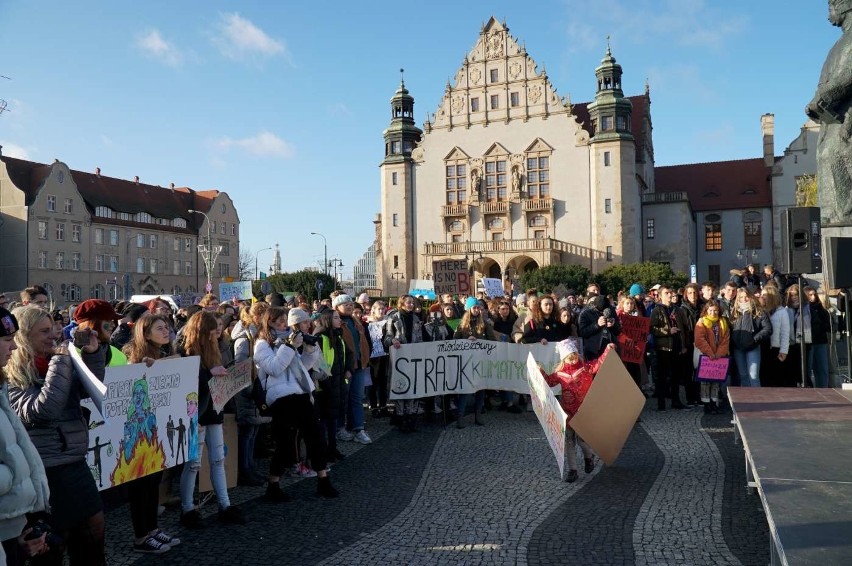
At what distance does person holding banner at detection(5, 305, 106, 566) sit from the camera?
149 inches

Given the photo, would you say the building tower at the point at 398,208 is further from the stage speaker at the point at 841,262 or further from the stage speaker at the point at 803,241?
the stage speaker at the point at 841,262

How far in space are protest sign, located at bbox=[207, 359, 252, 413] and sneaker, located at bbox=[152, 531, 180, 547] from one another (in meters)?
1.14

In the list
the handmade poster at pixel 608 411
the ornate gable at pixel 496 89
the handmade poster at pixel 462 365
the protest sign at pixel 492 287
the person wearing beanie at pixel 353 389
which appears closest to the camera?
the handmade poster at pixel 608 411

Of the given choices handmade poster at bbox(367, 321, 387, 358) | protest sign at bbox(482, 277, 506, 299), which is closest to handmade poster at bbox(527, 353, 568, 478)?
handmade poster at bbox(367, 321, 387, 358)

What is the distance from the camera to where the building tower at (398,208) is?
194 ft

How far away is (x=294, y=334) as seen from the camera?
6820 millimetres

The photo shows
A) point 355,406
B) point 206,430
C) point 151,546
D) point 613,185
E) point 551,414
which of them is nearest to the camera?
point 151,546

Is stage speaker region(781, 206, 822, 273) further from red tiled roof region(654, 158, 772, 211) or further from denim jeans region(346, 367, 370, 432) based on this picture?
red tiled roof region(654, 158, 772, 211)

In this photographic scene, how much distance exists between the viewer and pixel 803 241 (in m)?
7.59

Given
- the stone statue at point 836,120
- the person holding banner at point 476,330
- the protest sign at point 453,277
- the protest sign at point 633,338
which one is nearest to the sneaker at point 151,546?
the person holding banner at point 476,330

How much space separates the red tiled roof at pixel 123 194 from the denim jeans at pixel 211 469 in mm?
67299

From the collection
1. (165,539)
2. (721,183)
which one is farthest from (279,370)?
(721,183)

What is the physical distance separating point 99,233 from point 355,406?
68919 millimetres

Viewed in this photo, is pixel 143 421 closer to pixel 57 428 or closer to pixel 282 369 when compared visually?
pixel 282 369
